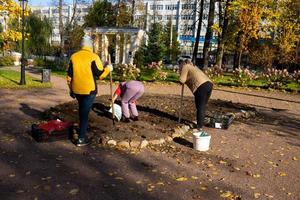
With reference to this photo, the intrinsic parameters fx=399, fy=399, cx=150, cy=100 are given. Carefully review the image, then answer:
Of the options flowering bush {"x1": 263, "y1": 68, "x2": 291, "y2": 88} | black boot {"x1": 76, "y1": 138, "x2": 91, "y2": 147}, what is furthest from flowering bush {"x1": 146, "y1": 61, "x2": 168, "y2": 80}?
black boot {"x1": 76, "y1": 138, "x2": 91, "y2": 147}

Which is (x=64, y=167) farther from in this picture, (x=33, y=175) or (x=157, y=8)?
(x=157, y=8)

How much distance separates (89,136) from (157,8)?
102 m

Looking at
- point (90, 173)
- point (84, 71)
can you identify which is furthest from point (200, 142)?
point (84, 71)

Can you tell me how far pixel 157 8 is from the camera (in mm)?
107125

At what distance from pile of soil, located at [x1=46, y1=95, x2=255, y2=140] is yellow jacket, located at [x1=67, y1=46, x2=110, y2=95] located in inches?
46.4

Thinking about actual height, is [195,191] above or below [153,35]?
below

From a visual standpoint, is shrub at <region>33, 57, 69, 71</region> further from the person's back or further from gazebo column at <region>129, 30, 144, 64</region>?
the person's back

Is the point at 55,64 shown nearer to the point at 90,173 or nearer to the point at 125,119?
the point at 125,119

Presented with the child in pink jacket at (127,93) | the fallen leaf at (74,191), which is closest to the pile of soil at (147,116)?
the child in pink jacket at (127,93)

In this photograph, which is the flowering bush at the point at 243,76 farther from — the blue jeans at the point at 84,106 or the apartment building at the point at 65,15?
the apartment building at the point at 65,15

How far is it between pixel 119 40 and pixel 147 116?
98.5 feet

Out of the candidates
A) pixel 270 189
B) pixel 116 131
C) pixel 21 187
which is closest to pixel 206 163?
pixel 270 189

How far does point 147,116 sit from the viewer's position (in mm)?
10352

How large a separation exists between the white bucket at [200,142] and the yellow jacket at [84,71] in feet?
7.13
